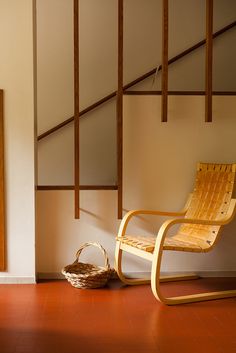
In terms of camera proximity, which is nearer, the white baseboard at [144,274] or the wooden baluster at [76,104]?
the wooden baluster at [76,104]

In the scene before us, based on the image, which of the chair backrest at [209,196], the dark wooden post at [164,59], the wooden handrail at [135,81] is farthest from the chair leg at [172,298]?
the wooden handrail at [135,81]

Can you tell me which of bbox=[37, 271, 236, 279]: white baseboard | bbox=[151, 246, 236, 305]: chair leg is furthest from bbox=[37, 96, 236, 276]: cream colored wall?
bbox=[151, 246, 236, 305]: chair leg

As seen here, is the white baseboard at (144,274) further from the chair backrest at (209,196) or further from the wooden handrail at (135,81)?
the wooden handrail at (135,81)

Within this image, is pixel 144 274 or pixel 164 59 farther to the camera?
pixel 144 274

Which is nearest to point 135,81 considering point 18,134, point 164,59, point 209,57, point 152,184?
point 164,59

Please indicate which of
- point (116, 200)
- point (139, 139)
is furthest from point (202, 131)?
point (116, 200)

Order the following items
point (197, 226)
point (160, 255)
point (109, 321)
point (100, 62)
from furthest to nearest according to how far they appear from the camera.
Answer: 1. point (100, 62)
2. point (197, 226)
3. point (160, 255)
4. point (109, 321)

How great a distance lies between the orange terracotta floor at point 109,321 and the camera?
2.85 metres

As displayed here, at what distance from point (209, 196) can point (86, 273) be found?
1.23 metres

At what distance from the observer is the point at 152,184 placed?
4.58 meters

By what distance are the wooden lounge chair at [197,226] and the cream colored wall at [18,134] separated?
0.81 m

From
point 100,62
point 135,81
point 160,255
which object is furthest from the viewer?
point 100,62

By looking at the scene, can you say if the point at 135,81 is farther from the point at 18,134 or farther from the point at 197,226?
the point at 197,226

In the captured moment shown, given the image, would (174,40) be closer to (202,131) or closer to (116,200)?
(202,131)
